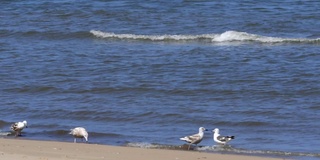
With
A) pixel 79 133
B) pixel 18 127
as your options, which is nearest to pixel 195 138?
pixel 79 133

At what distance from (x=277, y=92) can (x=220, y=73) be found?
1962 millimetres

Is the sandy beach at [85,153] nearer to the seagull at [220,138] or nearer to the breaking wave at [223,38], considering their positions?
the seagull at [220,138]

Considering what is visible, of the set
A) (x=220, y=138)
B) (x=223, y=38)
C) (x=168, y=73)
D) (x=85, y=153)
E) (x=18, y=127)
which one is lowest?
(x=85, y=153)

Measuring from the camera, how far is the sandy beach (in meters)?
9.95

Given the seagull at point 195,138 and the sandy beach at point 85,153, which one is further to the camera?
the seagull at point 195,138

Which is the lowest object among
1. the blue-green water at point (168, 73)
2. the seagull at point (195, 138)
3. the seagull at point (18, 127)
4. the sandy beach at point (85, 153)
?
the sandy beach at point (85, 153)

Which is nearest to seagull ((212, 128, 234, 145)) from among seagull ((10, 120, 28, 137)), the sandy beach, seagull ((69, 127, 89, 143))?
the sandy beach

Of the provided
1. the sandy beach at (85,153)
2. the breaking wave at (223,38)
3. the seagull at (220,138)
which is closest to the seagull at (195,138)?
the seagull at (220,138)

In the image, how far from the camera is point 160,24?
2291cm

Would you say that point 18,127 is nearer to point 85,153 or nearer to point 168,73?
point 85,153

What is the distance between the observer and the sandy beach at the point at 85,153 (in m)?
9.95

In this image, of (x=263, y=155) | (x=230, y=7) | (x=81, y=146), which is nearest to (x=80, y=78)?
(x=81, y=146)

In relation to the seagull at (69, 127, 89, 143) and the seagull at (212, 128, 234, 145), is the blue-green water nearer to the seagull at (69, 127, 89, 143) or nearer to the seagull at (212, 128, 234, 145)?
the seagull at (212, 128, 234, 145)

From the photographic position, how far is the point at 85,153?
1041 cm
